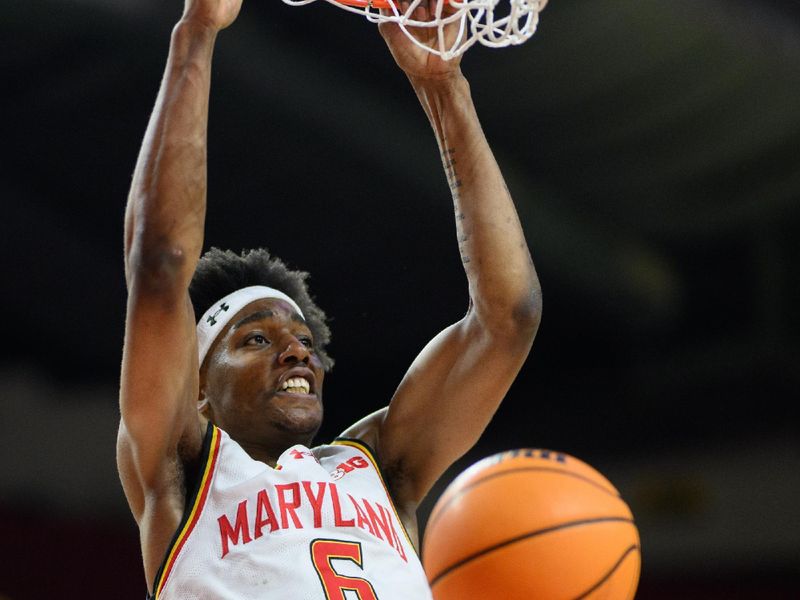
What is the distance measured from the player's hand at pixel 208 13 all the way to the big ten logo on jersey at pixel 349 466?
2.65 feet

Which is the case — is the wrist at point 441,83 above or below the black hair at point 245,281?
above

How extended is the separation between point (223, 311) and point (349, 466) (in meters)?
0.44

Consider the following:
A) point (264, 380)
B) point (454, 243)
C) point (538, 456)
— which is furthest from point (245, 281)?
point (454, 243)

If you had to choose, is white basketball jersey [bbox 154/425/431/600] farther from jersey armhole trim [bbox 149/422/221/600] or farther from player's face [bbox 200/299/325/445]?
player's face [bbox 200/299/325/445]

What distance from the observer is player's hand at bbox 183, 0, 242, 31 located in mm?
1839

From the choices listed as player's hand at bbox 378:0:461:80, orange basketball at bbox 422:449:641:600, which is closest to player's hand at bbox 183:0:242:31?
player's hand at bbox 378:0:461:80

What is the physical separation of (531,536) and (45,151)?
379 cm

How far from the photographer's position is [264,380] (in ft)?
6.98

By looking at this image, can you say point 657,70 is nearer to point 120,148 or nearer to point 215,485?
point 120,148

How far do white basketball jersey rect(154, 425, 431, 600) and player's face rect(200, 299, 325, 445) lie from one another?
14 centimetres

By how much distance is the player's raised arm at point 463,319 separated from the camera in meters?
2.04

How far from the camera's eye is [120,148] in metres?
5.33

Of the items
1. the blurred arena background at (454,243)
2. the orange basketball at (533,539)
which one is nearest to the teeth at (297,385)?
the orange basketball at (533,539)

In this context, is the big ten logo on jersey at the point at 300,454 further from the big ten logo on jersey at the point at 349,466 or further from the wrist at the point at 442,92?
the wrist at the point at 442,92
